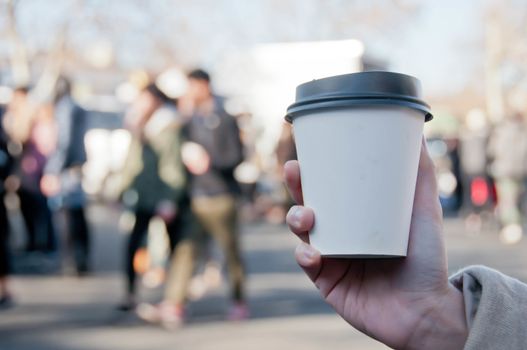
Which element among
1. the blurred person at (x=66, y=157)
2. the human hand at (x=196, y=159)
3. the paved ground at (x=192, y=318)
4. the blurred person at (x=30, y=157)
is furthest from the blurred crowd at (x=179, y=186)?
the blurred person at (x=30, y=157)

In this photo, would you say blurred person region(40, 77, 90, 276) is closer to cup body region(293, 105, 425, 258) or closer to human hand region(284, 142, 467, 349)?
human hand region(284, 142, 467, 349)

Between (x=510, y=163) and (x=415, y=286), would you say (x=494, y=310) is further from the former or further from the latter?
(x=510, y=163)

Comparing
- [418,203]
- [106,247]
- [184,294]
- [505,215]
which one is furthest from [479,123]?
[418,203]

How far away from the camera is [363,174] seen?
1698 millimetres

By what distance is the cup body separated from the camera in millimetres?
1697

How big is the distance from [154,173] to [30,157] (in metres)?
2.78

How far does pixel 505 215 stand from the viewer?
47.8 ft

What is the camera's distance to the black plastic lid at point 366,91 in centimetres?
169

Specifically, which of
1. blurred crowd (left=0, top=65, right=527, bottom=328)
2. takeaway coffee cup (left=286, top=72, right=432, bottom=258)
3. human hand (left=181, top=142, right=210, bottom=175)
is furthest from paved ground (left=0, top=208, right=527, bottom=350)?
takeaway coffee cup (left=286, top=72, right=432, bottom=258)

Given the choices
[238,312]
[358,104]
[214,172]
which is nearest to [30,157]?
[214,172]

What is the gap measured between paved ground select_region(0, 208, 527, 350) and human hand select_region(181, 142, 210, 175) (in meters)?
1.13

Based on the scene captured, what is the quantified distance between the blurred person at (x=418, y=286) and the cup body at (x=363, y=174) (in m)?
0.08

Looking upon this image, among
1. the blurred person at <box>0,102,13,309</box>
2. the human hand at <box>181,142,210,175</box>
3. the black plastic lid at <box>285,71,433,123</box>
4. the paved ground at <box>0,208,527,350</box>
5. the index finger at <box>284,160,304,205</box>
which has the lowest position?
the paved ground at <box>0,208,527,350</box>

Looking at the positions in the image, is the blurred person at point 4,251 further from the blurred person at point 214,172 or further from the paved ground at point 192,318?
the blurred person at point 214,172
